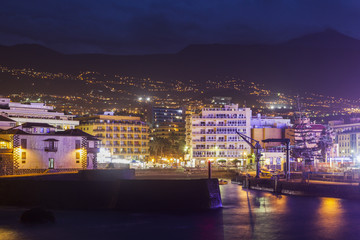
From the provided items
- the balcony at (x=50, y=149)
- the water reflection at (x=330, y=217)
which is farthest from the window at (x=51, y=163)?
the water reflection at (x=330, y=217)

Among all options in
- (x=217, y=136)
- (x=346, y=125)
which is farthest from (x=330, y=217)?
(x=346, y=125)

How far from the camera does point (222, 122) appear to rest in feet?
504

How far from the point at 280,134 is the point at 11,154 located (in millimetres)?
107293

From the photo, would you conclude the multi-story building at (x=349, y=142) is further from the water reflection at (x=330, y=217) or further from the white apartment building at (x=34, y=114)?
the water reflection at (x=330, y=217)

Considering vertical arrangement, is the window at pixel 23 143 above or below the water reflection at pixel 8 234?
above

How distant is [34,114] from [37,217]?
277 ft

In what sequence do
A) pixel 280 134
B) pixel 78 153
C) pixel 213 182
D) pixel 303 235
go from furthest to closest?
pixel 280 134
pixel 78 153
pixel 213 182
pixel 303 235

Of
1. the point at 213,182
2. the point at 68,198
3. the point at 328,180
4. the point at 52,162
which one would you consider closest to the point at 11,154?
the point at 52,162

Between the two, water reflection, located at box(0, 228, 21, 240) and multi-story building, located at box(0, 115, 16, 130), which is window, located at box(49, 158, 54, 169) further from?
water reflection, located at box(0, 228, 21, 240)

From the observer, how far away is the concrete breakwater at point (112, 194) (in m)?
48.5

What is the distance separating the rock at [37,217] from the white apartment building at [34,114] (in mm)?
75789

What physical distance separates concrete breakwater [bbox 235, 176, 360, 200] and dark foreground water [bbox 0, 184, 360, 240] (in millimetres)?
9233

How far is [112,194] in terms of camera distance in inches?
1982

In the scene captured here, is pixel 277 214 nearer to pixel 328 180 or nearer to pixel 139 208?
pixel 139 208
